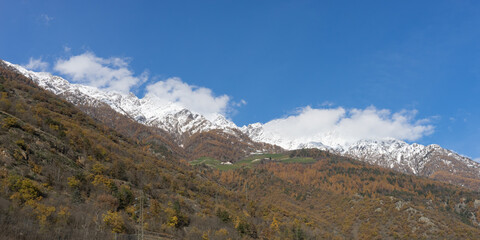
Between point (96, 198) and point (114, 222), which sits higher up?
point (96, 198)

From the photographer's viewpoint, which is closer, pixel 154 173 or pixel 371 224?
pixel 154 173

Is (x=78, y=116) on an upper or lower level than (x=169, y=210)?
upper

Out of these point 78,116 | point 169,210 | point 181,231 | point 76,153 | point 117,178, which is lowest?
point 181,231

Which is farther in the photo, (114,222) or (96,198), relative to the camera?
(96,198)

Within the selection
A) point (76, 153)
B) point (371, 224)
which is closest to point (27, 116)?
point (76, 153)

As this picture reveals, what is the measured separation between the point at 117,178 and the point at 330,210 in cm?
11838

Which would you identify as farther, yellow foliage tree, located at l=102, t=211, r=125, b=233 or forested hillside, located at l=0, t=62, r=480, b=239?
yellow foliage tree, located at l=102, t=211, r=125, b=233

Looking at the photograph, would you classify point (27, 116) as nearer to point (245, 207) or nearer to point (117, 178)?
point (117, 178)

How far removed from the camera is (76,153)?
45.5m

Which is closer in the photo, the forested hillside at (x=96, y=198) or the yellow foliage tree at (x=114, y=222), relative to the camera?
the forested hillside at (x=96, y=198)

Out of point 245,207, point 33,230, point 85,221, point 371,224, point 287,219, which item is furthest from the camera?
point 371,224

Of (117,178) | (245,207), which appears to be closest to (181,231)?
(117,178)

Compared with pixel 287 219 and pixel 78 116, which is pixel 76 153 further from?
pixel 287 219

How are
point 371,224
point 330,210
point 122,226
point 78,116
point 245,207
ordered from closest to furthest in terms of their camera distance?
point 122,226 < point 78,116 < point 245,207 < point 371,224 < point 330,210
